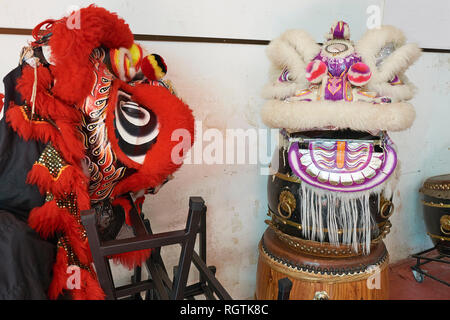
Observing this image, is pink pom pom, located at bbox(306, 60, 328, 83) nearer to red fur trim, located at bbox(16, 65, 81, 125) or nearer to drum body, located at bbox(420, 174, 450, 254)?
red fur trim, located at bbox(16, 65, 81, 125)

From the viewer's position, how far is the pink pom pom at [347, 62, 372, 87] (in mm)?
858

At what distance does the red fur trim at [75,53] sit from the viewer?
0.61 meters

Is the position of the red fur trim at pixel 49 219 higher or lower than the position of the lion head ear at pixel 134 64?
lower

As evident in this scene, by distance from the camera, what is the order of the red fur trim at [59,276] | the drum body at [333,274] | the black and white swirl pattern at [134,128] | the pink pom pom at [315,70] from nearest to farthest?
the red fur trim at [59,276]
the black and white swirl pattern at [134,128]
the pink pom pom at [315,70]
the drum body at [333,274]

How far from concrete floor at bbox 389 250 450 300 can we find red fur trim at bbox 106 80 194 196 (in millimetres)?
1487

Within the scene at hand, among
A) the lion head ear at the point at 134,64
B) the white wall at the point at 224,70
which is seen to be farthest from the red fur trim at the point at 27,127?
the white wall at the point at 224,70

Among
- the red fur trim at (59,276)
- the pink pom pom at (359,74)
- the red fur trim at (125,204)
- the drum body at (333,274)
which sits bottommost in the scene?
the drum body at (333,274)

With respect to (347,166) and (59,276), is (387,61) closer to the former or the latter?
(347,166)

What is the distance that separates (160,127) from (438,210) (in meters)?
1.45

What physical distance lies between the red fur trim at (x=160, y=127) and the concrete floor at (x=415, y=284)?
1487 millimetres

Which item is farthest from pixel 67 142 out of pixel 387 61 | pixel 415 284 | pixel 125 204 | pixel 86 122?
pixel 415 284

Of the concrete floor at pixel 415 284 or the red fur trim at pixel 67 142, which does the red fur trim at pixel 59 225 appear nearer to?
the red fur trim at pixel 67 142

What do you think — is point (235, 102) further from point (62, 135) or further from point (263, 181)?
point (62, 135)

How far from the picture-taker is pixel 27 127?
1.96 ft
